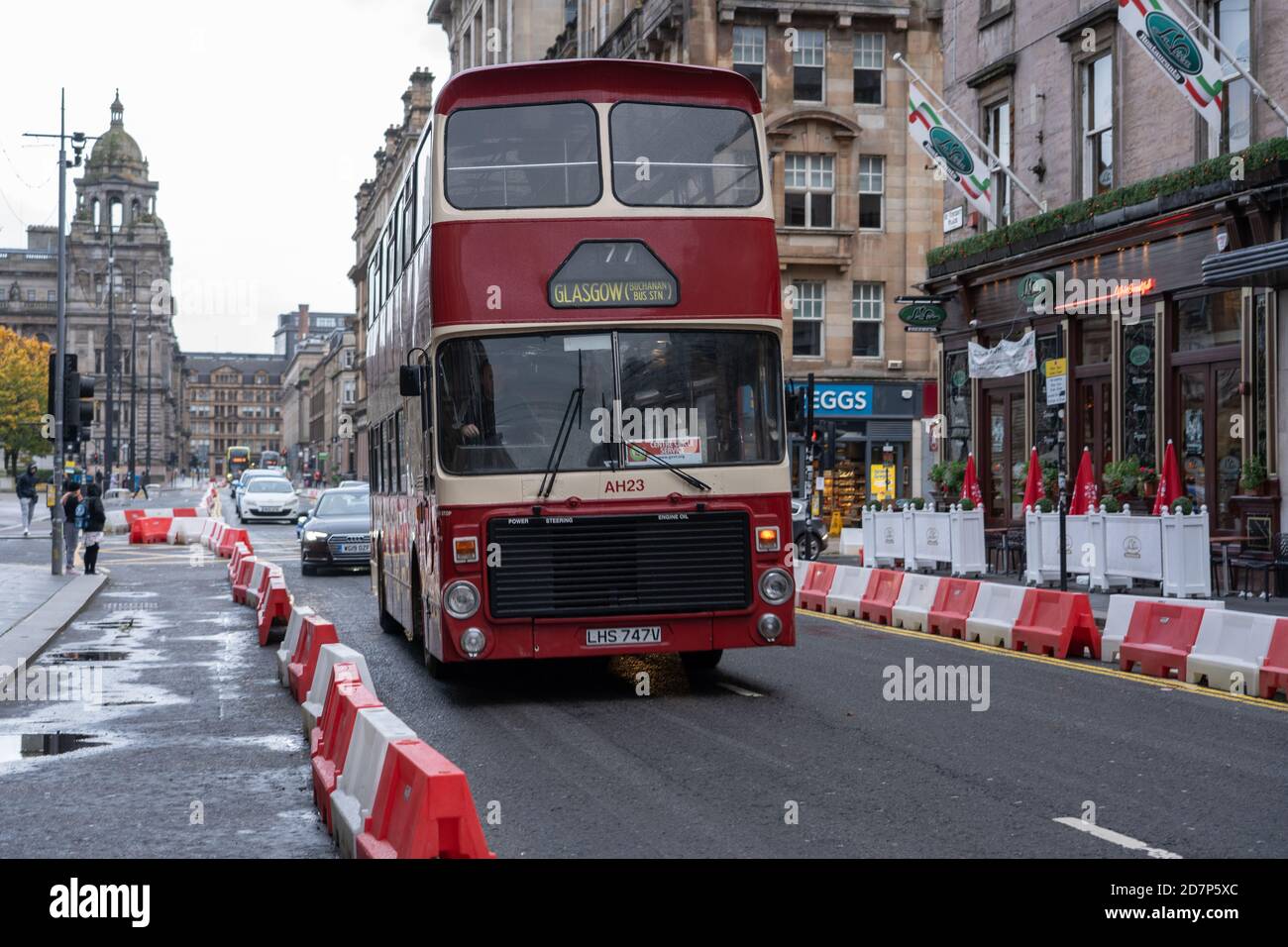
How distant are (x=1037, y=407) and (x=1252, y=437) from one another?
6783mm

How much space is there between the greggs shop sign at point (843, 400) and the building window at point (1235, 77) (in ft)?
73.2

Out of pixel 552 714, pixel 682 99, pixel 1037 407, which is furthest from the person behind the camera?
pixel 1037 407

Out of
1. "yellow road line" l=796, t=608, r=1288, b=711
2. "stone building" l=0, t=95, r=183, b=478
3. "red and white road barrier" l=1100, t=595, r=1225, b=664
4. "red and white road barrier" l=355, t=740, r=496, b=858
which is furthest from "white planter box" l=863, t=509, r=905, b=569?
"stone building" l=0, t=95, r=183, b=478

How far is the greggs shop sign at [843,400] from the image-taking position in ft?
146

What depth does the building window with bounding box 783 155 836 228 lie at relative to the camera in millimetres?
44688

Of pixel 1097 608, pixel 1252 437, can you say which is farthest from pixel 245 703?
pixel 1252 437

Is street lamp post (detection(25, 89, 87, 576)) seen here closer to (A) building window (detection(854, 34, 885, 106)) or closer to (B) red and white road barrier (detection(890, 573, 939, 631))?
(B) red and white road barrier (detection(890, 573, 939, 631))

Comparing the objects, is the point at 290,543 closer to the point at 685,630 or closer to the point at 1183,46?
the point at 1183,46

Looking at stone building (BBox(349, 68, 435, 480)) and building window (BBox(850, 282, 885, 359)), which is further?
stone building (BBox(349, 68, 435, 480))

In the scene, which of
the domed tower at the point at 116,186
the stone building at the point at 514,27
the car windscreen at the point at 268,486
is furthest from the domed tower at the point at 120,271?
the car windscreen at the point at 268,486

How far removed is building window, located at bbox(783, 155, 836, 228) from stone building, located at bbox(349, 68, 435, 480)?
40.7 metres

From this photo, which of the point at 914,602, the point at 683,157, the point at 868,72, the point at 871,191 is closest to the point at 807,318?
the point at 871,191
